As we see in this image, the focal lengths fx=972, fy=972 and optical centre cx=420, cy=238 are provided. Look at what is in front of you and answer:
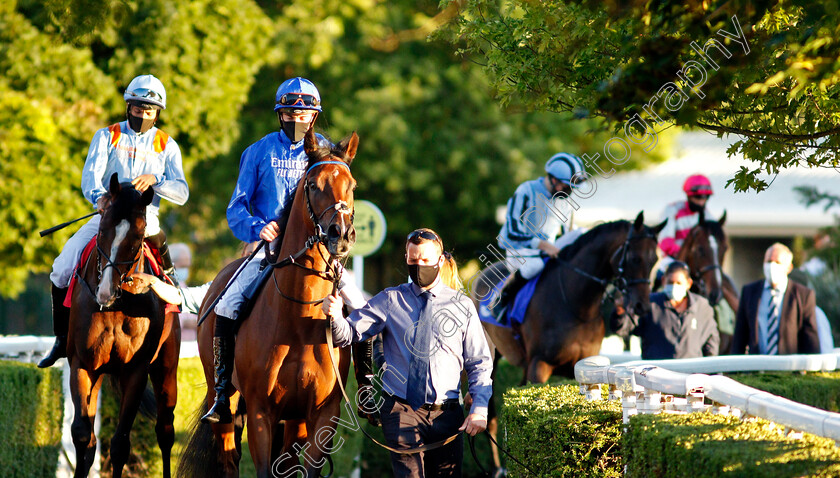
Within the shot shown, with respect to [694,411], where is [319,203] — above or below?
above

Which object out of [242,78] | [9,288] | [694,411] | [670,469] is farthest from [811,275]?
[9,288]

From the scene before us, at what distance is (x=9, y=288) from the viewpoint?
11836 mm

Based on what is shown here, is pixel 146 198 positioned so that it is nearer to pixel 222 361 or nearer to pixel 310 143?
pixel 222 361

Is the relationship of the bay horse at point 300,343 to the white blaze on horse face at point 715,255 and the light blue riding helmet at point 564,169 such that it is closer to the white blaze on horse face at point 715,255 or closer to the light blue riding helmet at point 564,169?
the light blue riding helmet at point 564,169

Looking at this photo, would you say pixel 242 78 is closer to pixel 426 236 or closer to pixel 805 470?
pixel 426 236

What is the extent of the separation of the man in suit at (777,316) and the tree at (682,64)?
396 cm

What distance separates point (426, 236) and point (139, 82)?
2.88 m

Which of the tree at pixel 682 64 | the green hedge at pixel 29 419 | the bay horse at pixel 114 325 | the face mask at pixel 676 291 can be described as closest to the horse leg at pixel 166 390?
the bay horse at pixel 114 325

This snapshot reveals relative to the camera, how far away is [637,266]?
7941 mm

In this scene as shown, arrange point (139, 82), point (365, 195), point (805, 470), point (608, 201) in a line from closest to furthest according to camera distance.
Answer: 1. point (805, 470)
2. point (139, 82)
3. point (365, 195)
4. point (608, 201)

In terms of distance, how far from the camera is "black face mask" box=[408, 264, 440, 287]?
5.04 meters

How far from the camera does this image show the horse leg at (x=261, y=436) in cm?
520

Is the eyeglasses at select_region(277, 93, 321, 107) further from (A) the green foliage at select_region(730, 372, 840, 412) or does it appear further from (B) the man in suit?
(B) the man in suit

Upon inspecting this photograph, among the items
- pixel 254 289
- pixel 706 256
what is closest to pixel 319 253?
pixel 254 289
